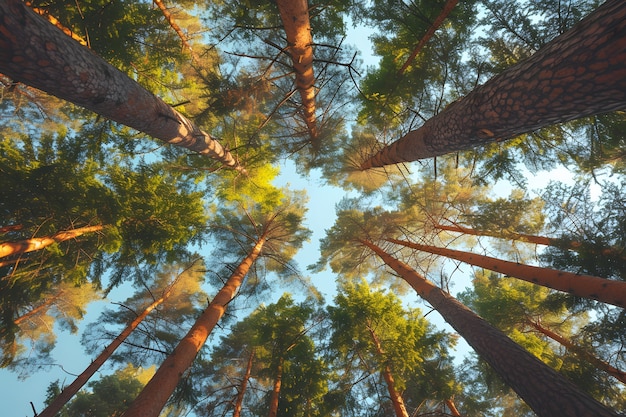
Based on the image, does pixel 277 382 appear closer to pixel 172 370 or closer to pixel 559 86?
pixel 172 370

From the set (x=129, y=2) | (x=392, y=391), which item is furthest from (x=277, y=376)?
(x=129, y=2)

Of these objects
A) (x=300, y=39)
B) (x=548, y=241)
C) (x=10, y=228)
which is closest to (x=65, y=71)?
(x=300, y=39)

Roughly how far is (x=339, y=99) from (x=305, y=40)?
4.27 metres

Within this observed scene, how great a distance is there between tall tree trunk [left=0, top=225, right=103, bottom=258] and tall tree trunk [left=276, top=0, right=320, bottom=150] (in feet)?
23.0

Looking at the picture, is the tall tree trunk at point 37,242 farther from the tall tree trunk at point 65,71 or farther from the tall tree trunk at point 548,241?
the tall tree trunk at point 548,241

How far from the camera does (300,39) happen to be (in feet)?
14.6

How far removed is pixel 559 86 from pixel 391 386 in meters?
6.96

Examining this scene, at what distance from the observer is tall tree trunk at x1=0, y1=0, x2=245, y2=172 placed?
1.89 meters

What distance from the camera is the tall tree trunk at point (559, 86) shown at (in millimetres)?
1571

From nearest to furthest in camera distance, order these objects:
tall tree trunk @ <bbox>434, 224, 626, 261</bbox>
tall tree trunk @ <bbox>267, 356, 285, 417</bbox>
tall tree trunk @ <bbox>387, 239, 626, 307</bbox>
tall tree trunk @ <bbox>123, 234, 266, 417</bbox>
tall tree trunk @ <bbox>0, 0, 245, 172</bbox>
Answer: tall tree trunk @ <bbox>0, 0, 245, 172</bbox> < tall tree trunk @ <bbox>123, 234, 266, 417</bbox> < tall tree trunk @ <bbox>387, 239, 626, 307</bbox> < tall tree trunk @ <bbox>434, 224, 626, 261</bbox> < tall tree trunk @ <bbox>267, 356, 285, 417</bbox>

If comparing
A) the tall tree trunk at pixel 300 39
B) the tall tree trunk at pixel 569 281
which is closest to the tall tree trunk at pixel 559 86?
the tall tree trunk at pixel 300 39

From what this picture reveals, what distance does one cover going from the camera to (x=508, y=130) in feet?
8.29

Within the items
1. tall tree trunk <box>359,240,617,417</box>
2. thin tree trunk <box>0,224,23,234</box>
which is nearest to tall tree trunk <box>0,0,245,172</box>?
tall tree trunk <box>359,240,617,417</box>

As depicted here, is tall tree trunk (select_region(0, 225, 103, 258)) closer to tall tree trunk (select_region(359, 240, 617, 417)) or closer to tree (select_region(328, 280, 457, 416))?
tree (select_region(328, 280, 457, 416))
